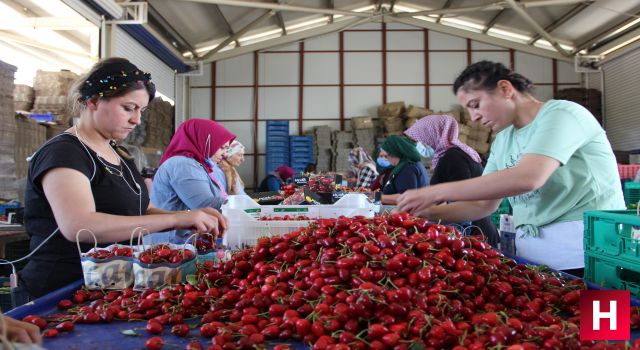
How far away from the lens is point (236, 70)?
13867 millimetres

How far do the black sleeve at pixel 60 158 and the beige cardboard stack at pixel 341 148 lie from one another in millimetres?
10907

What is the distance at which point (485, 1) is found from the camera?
11.7 m

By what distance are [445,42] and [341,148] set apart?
13.7 feet

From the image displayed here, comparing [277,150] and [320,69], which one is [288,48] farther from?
[277,150]

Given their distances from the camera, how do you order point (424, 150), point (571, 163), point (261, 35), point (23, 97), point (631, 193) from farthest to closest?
1. point (261, 35)
2. point (631, 193)
3. point (23, 97)
4. point (424, 150)
5. point (571, 163)

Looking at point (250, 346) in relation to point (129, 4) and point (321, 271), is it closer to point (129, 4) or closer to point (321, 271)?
point (321, 271)

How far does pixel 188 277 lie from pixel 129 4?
23.9ft

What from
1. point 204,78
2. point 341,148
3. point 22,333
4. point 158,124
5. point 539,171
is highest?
point 204,78

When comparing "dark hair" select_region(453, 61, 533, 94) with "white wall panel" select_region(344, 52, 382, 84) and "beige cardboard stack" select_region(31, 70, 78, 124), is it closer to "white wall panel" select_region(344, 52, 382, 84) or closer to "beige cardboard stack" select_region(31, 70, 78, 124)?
"beige cardboard stack" select_region(31, 70, 78, 124)

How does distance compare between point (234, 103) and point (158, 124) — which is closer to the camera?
point (158, 124)

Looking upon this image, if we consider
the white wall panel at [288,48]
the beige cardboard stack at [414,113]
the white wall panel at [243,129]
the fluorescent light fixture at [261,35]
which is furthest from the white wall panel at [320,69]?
the beige cardboard stack at [414,113]

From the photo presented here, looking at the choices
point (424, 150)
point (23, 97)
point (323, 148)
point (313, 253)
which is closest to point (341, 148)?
point (323, 148)

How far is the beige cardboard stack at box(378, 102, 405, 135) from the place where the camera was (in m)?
12.9

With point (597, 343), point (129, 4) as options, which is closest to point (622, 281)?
point (597, 343)
